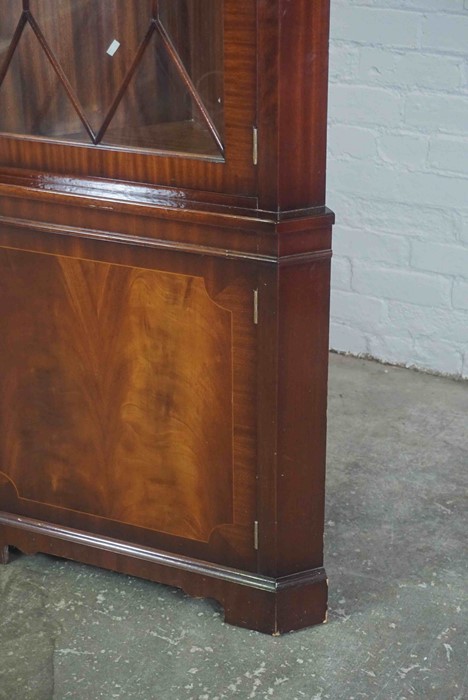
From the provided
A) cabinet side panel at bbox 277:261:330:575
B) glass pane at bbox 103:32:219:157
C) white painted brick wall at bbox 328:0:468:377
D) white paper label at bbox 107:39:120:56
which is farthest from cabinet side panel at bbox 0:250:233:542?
white painted brick wall at bbox 328:0:468:377

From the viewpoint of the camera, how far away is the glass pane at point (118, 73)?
5.99ft

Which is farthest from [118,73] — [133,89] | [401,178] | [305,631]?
[401,178]

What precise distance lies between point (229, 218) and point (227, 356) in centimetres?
26

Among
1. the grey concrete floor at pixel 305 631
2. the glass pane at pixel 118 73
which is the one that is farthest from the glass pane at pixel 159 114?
the grey concrete floor at pixel 305 631

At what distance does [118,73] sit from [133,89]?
41mm

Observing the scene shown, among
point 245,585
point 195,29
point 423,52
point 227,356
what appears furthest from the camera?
point 423,52

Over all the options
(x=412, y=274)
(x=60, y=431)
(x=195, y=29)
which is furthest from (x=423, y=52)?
(x=60, y=431)

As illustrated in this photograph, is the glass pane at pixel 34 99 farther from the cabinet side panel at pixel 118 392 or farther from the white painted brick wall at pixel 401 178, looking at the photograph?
the white painted brick wall at pixel 401 178

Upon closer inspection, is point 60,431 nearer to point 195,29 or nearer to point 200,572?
point 200,572

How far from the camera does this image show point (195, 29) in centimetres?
181

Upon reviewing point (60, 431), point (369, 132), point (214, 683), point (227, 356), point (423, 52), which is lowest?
point (214, 683)

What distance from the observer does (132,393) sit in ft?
6.86

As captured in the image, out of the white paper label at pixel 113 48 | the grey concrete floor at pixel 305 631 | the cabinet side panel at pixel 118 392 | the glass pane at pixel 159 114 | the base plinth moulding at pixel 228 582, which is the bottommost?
the grey concrete floor at pixel 305 631

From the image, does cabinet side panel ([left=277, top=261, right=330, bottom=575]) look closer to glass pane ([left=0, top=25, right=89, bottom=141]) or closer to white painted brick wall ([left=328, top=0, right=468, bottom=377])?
glass pane ([left=0, top=25, right=89, bottom=141])
